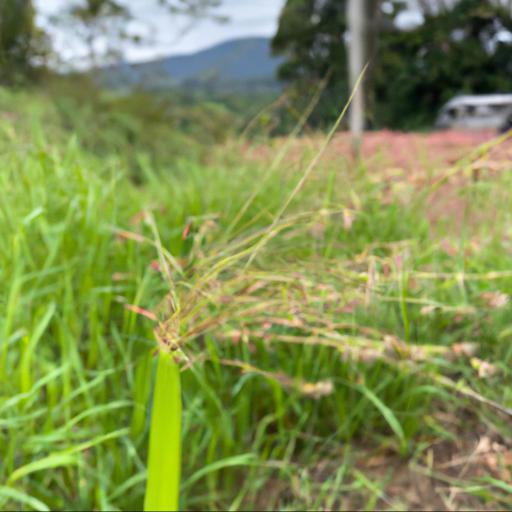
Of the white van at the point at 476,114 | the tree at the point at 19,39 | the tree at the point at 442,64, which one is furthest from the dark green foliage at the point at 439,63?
the tree at the point at 19,39

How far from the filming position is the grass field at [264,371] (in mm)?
1441

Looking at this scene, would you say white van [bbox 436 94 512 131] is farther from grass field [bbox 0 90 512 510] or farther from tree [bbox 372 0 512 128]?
grass field [bbox 0 90 512 510]

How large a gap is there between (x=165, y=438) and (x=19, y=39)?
7072 millimetres

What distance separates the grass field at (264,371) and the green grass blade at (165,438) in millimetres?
343

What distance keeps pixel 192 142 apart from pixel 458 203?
3863 millimetres

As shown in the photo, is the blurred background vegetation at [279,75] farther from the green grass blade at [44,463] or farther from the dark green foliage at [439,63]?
the green grass blade at [44,463]

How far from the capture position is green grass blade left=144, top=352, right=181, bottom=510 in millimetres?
785

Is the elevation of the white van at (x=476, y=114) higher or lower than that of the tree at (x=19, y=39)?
lower

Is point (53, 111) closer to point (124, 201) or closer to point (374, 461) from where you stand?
point (124, 201)

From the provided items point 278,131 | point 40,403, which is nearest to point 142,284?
point 40,403

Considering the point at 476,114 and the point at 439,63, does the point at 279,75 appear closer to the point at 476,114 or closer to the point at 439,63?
the point at 476,114

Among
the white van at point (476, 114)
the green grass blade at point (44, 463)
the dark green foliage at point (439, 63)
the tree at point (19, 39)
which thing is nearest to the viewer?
the green grass blade at point (44, 463)

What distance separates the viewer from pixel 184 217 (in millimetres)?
2318

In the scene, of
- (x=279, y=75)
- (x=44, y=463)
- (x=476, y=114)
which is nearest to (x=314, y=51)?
(x=279, y=75)
